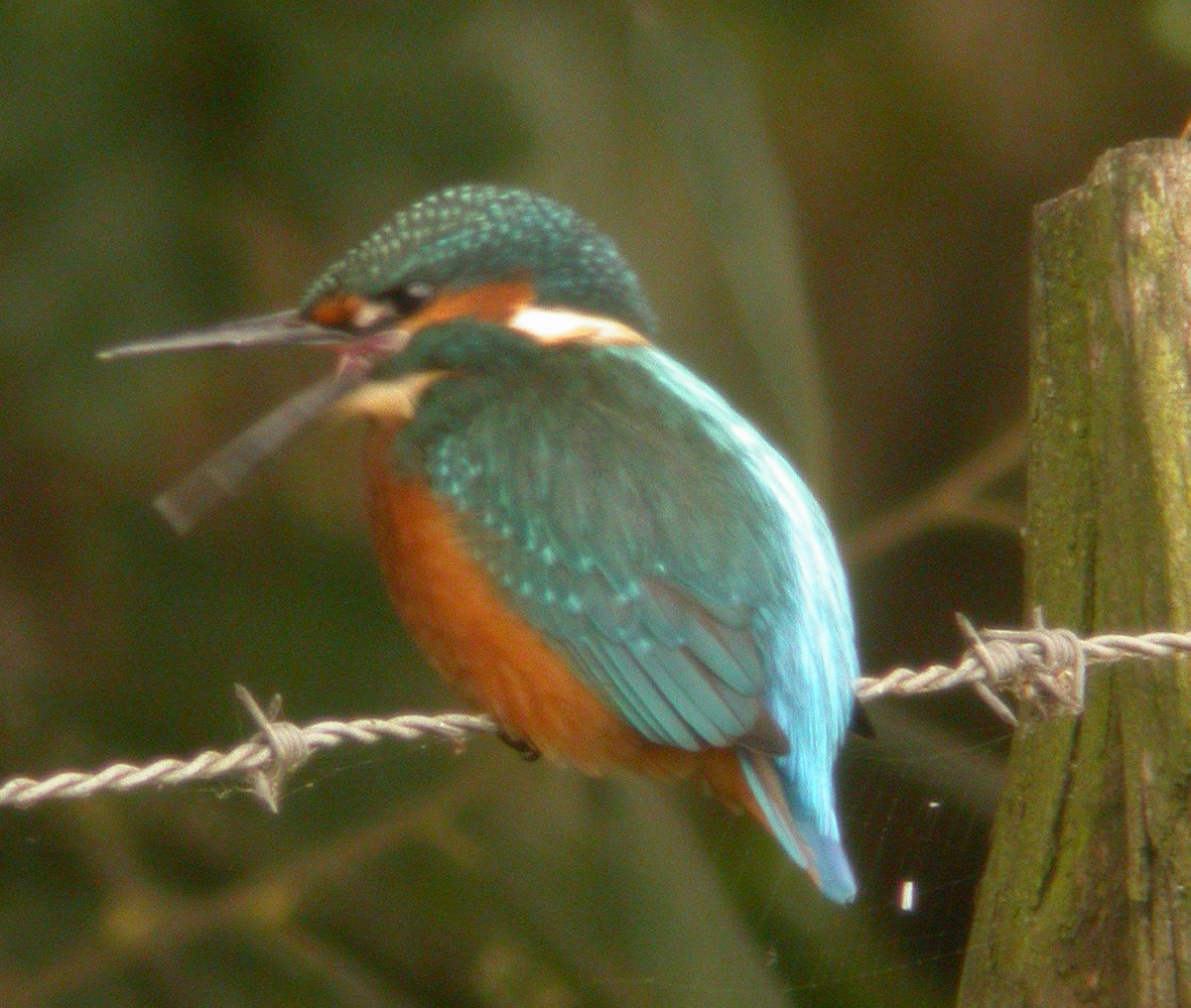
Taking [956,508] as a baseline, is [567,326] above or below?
above

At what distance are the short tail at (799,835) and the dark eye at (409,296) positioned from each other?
0.60 m

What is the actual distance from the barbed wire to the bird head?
40 cm

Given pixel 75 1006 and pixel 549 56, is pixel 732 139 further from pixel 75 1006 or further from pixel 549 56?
pixel 75 1006

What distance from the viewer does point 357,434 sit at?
10.9 ft

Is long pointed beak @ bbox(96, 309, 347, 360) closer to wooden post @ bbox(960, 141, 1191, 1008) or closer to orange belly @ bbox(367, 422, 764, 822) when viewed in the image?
orange belly @ bbox(367, 422, 764, 822)

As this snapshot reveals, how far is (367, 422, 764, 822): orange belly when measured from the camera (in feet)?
5.92

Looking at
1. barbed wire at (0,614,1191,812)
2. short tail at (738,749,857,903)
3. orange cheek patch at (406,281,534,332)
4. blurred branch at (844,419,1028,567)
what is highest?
orange cheek patch at (406,281,534,332)

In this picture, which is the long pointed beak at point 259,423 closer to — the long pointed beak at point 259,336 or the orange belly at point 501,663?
the long pointed beak at point 259,336

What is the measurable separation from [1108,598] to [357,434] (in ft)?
6.18

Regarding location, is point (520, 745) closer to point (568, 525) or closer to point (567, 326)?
point (568, 525)

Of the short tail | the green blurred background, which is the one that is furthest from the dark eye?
the green blurred background

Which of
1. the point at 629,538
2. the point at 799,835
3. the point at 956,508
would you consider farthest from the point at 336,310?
the point at 956,508

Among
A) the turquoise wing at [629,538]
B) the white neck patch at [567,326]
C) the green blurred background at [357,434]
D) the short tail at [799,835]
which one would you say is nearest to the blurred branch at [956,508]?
the green blurred background at [357,434]

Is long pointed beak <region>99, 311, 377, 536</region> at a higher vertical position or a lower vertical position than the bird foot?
higher
